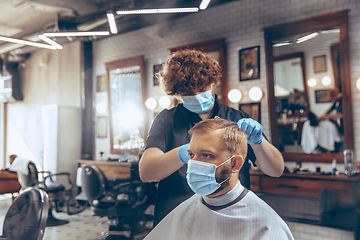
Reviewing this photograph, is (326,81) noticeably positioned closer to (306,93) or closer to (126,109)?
(306,93)

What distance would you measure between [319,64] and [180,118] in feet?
7.62

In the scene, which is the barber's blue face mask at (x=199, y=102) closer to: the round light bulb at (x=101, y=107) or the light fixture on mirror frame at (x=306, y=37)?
the light fixture on mirror frame at (x=306, y=37)

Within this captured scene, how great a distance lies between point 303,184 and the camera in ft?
8.37

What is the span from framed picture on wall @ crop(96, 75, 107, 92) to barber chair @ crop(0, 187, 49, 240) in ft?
7.21

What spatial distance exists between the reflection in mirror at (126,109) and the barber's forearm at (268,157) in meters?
2.63

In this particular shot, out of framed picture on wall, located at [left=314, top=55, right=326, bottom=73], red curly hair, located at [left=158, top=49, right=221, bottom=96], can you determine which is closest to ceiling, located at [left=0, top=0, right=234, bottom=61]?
framed picture on wall, located at [left=314, top=55, right=326, bottom=73]

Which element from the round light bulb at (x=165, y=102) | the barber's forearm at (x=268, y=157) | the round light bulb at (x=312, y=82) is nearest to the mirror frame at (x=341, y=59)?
the round light bulb at (x=312, y=82)

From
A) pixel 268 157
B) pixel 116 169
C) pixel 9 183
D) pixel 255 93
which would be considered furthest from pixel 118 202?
pixel 268 157

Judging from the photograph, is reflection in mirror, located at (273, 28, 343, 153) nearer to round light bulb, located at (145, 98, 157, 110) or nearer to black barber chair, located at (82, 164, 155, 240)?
round light bulb, located at (145, 98, 157, 110)

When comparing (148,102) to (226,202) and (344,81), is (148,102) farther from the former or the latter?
(226,202)

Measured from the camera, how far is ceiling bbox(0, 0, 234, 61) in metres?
3.63

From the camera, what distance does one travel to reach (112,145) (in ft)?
12.7

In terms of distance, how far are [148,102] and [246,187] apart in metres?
2.61

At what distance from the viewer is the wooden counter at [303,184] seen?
8.05ft
